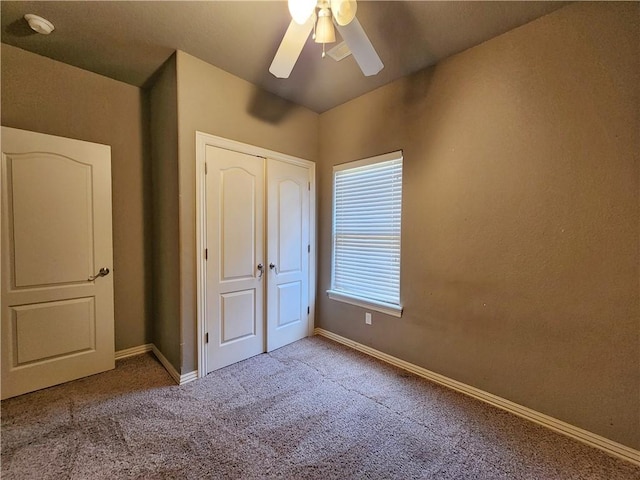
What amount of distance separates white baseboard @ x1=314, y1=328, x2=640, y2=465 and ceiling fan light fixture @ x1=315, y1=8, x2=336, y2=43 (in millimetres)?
2657

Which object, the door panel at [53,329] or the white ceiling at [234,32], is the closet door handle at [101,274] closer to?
the door panel at [53,329]

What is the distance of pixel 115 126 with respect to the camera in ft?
8.73

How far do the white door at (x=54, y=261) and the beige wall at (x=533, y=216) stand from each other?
9.14 feet

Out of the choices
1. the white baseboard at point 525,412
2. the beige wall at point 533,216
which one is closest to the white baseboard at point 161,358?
the white baseboard at point 525,412

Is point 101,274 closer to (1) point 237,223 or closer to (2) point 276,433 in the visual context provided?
(1) point 237,223

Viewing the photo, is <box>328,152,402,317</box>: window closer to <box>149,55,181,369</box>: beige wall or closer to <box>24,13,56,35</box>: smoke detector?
<box>149,55,181,369</box>: beige wall

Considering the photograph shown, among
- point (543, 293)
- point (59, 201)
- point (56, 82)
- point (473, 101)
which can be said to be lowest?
point (543, 293)

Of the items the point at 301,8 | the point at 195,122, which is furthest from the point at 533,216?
the point at 195,122

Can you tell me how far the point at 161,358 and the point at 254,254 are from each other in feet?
4.49

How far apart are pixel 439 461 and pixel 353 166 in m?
2.54

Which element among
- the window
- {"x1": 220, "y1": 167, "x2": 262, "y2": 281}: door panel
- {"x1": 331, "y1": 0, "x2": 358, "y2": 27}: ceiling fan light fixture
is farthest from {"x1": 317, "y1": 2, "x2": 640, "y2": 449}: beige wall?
{"x1": 220, "y1": 167, "x2": 262, "y2": 281}: door panel

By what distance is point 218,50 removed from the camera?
219 cm

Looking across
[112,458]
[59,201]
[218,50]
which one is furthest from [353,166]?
[112,458]

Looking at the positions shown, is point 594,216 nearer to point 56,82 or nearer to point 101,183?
point 101,183
